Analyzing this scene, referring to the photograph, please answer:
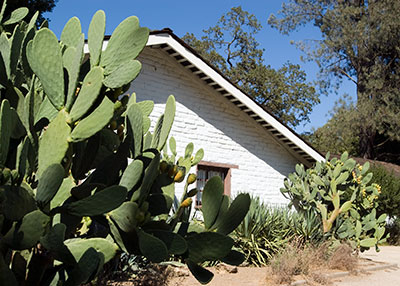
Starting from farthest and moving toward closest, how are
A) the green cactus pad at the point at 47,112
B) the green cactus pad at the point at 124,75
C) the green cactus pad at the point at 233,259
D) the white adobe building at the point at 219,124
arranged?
the white adobe building at the point at 219,124 → the green cactus pad at the point at 233,259 → the green cactus pad at the point at 47,112 → the green cactus pad at the point at 124,75

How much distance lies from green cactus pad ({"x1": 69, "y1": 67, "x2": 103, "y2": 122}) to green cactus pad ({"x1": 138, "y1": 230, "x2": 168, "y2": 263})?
70 cm

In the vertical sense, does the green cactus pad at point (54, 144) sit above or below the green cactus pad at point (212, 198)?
above

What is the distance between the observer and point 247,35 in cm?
4125

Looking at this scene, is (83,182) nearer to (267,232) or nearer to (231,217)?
(231,217)

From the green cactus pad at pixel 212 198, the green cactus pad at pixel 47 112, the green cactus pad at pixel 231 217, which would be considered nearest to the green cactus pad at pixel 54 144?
the green cactus pad at pixel 47 112

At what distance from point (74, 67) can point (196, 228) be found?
121 centimetres

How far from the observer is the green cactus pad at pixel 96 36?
2.64 metres

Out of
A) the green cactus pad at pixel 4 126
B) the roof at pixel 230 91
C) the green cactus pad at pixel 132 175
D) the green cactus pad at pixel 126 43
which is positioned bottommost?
the green cactus pad at pixel 132 175

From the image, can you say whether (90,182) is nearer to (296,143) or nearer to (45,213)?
(45,213)

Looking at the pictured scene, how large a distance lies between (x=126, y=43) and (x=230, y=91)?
950 centimetres

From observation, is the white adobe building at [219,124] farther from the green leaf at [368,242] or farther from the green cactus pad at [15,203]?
the green cactus pad at [15,203]

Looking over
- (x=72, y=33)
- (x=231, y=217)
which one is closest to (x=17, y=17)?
(x=72, y=33)

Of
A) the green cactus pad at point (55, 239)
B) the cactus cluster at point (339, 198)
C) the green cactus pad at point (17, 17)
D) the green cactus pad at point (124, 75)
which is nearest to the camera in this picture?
the green cactus pad at point (55, 239)

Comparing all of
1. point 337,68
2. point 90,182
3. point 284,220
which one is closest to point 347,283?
point 284,220
